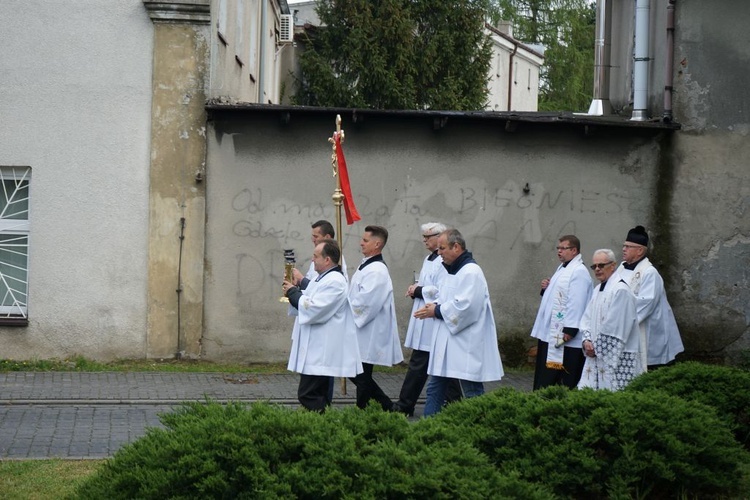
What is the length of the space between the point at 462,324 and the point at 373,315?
1483mm

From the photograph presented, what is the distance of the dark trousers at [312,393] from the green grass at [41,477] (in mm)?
2067

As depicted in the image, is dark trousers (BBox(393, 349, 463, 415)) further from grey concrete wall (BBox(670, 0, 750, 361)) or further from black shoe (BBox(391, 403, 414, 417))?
grey concrete wall (BBox(670, 0, 750, 361))

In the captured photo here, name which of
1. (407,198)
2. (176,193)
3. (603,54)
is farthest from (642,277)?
(603,54)

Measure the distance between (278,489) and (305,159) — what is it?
33.9 ft

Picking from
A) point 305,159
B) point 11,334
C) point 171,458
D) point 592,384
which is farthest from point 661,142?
point 171,458

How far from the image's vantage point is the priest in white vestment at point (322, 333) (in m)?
10.2

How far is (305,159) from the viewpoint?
51.0ft

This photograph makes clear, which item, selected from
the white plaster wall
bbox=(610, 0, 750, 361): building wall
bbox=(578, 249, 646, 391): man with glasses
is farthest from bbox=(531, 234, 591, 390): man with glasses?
the white plaster wall

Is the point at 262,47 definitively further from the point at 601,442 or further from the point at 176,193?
the point at 601,442

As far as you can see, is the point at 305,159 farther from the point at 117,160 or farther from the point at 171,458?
the point at 171,458

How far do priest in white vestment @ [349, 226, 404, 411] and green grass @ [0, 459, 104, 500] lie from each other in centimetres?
359

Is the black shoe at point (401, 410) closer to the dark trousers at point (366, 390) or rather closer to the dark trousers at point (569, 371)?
the dark trousers at point (366, 390)

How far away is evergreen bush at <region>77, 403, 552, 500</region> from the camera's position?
18.2ft

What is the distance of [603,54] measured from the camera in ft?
66.9
